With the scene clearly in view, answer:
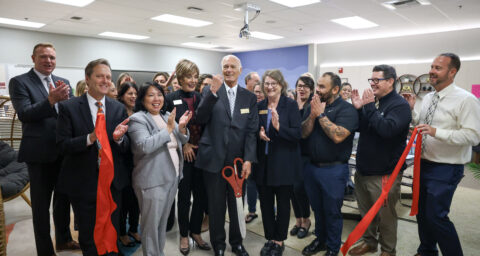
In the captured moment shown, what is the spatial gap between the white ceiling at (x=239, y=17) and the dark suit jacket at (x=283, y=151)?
11.9 feet

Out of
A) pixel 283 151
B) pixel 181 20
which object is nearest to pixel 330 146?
pixel 283 151

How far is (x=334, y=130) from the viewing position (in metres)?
2.44

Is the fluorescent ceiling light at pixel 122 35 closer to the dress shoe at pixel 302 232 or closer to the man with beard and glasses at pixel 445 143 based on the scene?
the dress shoe at pixel 302 232

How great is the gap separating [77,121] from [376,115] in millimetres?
2200

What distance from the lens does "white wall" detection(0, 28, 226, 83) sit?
25.8 ft

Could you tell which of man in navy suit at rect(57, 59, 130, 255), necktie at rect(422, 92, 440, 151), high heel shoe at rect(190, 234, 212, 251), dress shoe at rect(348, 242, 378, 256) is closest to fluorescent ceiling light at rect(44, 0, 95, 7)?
man in navy suit at rect(57, 59, 130, 255)

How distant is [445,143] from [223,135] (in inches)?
68.1

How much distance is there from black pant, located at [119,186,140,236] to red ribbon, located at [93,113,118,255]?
0.73 metres

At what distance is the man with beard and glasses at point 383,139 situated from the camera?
239 cm

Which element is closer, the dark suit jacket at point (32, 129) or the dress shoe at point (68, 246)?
the dark suit jacket at point (32, 129)

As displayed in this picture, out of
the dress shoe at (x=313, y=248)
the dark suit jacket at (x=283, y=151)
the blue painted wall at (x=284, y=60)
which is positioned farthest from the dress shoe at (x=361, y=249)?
the blue painted wall at (x=284, y=60)

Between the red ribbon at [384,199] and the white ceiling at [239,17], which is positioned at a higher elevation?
the white ceiling at [239,17]

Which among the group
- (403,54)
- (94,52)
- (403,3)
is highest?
(403,3)

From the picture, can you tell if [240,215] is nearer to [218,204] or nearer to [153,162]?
[218,204]
